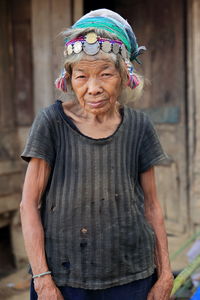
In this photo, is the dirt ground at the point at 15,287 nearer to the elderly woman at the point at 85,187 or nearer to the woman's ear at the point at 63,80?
the elderly woman at the point at 85,187

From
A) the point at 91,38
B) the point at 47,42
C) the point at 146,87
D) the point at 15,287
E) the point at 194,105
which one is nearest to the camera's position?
the point at 91,38

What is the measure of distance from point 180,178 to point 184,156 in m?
0.21

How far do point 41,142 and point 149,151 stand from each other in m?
0.44

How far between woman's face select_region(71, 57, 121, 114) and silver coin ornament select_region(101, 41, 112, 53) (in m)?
0.04

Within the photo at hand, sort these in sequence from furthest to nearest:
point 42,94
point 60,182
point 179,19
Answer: point 42,94 → point 179,19 → point 60,182

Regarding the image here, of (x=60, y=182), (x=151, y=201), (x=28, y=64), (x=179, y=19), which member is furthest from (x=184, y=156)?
(x=60, y=182)

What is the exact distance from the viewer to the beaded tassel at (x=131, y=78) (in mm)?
1945

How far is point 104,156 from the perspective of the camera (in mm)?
1907

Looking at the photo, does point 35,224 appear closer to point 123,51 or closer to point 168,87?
point 123,51

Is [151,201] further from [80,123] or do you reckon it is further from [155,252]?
[80,123]

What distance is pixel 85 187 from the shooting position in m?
1.87

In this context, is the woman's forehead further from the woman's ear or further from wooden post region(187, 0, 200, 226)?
wooden post region(187, 0, 200, 226)

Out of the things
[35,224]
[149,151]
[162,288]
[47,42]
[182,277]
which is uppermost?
[47,42]

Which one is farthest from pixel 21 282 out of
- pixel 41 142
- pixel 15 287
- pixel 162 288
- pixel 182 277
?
pixel 41 142
